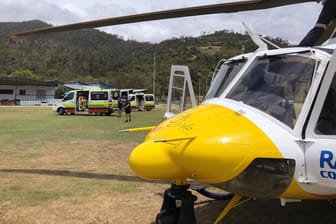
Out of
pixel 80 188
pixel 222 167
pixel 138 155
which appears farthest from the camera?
pixel 80 188

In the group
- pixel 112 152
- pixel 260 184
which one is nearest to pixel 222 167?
pixel 260 184

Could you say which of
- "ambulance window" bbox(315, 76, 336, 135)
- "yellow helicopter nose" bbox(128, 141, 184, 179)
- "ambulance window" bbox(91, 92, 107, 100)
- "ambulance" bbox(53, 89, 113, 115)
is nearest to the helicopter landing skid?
"yellow helicopter nose" bbox(128, 141, 184, 179)

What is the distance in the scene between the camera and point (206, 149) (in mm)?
3455

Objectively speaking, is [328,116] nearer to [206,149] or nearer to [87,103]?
[206,149]

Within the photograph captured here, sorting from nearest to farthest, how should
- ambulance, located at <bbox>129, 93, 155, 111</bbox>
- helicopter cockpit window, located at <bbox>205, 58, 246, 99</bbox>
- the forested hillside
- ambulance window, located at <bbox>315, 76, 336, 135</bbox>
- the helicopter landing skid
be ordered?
1. ambulance window, located at <bbox>315, 76, 336, 135</bbox>
2. the helicopter landing skid
3. helicopter cockpit window, located at <bbox>205, 58, 246, 99</bbox>
4. ambulance, located at <bbox>129, 93, 155, 111</bbox>
5. the forested hillside

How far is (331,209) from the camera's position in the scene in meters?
5.67

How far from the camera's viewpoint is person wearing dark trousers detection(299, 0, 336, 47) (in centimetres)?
466

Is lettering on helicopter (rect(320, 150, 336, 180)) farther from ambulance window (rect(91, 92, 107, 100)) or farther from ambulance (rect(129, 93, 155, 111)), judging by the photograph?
ambulance (rect(129, 93, 155, 111))

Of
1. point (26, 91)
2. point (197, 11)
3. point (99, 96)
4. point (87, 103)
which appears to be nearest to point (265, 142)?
point (197, 11)

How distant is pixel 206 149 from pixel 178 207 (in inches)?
37.7

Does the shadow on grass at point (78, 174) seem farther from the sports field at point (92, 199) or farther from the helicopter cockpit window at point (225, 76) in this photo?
the helicopter cockpit window at point (225, 76)

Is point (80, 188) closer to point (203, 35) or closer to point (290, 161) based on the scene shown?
point (290, 161)

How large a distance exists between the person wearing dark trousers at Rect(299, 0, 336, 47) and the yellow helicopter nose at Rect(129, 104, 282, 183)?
1641mm

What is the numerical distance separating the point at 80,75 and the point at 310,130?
424ft
